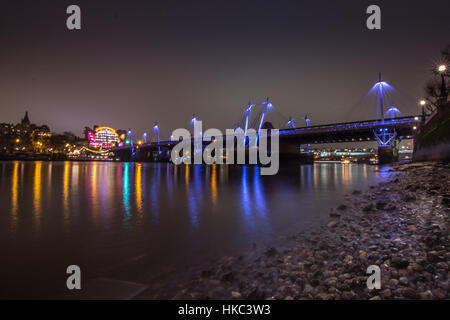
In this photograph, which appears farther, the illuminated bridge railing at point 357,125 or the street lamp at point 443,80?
the illuminated bridge railing at point 357,125

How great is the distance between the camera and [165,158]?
12638 cm

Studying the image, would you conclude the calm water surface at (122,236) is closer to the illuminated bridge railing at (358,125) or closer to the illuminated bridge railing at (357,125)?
the illuminated bridge railing at (357,125)

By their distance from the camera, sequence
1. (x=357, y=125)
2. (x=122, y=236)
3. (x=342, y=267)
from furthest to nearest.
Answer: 1. (x=357, y=125)
2. (x=122, y=236)
3. (x=342, y=267)

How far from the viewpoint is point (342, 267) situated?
13.6 ft

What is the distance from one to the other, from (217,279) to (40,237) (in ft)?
19.5

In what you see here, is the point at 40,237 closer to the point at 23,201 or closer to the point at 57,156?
the point at 23,201

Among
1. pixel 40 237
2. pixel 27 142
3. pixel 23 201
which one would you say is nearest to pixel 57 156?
pixel 27 142

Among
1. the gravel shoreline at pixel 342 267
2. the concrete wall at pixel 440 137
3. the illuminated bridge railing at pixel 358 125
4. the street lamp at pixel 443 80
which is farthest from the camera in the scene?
the illuminated bridge railing at pixel 358 125

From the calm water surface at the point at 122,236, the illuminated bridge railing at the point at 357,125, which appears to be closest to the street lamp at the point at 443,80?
the calm water surface at the point at 122,236

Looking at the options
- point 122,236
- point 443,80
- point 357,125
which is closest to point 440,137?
point 443,80

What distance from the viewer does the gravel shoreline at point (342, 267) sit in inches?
133

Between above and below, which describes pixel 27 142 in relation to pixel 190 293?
above

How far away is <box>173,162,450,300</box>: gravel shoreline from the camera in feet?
11.1

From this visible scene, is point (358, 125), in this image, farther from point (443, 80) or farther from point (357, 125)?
point (443, 80)
